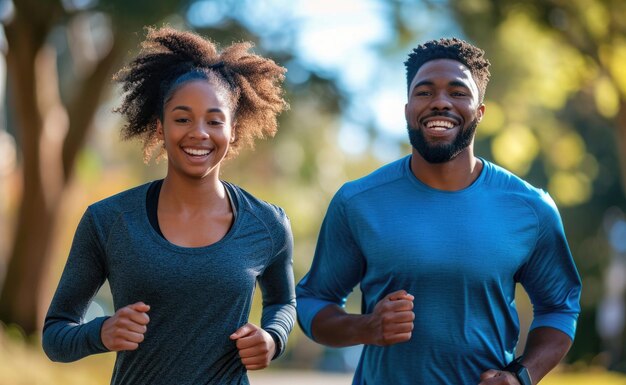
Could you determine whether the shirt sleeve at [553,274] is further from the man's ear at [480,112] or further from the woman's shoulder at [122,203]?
the woman's shoulder at [122,203]

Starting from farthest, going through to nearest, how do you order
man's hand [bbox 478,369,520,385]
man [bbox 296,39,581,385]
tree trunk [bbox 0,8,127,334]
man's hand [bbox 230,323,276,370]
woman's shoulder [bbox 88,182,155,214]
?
1. tree trunk [bbox 0,8,127,334]
2. man [bbox 296,39,581,385]
3. man's hand [bbox 478,369,520,385]
4. woman's shoulder [bbox 88,182,155,214]
5. man's hand [bbox 230,323,276,370]

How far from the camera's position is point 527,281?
187 inches

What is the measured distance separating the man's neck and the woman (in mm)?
606

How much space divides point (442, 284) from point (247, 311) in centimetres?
76

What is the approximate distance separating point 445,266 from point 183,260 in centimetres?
102

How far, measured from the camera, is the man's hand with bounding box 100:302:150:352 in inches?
156

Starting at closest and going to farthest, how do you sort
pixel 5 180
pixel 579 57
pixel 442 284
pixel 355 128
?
pixel 442 284, pixel 579 57, pixel 355 128, pixel 5 180

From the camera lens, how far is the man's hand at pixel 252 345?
4152 millimetres

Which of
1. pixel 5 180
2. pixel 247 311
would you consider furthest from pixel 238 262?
pixel 5 180

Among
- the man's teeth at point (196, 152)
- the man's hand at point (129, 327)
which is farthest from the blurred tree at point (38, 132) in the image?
the man's hand at point (129, 327)

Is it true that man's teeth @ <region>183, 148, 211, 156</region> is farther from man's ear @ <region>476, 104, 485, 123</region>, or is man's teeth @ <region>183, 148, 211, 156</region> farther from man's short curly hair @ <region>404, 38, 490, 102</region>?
man's ear @ <region>476, 104, 485, 123</region>

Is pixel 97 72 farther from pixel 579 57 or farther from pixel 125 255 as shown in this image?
pixel 125 255

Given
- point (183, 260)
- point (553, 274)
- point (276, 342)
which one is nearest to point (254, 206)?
point (183, 260)

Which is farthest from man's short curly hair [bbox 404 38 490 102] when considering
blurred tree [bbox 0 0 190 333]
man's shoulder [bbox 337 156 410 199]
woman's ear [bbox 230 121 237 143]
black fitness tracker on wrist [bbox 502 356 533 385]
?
blurred tree [bbox 0 0 190 333]
